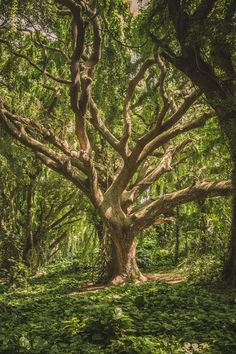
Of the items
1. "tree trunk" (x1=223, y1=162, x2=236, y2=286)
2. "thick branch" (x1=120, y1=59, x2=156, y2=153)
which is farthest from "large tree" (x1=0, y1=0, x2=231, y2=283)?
"tree trunk" (x1=223, y1=162, x2=236, y2=286)

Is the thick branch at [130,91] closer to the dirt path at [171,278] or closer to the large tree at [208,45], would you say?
the large tree at [208,45]

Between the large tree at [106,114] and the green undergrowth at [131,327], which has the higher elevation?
the large tree at [106,114]

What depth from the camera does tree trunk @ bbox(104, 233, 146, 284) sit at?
10.7m

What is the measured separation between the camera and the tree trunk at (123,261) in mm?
10727

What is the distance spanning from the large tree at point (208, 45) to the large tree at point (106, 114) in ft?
5.21

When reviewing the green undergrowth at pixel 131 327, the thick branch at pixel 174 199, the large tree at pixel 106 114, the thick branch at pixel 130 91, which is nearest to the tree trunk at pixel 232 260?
the green undergrowth at pixel 131 327

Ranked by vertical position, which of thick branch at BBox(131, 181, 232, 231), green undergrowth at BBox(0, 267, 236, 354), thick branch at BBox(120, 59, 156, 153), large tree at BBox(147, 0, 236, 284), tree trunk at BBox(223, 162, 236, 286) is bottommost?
green undergrowth at BBox(0, 267, 236, 354)

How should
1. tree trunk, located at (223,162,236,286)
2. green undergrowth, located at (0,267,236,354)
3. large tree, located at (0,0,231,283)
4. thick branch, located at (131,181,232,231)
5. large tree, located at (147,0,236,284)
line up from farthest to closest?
thick branch, located at (131,181,232,231) < large tree, located at (0,0,231,283) < tree trunk, located at (223,162,236,286) < large tree, located at (147,0,236,284) < green undergrowth, located at (0,267,236,354)

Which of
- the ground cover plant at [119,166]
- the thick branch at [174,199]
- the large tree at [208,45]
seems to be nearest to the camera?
the ground cover plant at [119,166]

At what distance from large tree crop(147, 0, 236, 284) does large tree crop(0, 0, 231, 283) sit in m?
1.59

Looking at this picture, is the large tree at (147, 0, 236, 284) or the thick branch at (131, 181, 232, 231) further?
the thick branch at (131, 181, 232, 231)

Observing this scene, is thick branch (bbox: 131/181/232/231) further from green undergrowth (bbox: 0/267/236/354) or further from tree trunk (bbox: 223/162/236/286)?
green undergrowth (bbox: 0/267/236/354)

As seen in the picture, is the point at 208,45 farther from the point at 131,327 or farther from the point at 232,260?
the point at 131,327

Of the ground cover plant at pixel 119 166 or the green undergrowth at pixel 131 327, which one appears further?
the ground cover plant at pixel 119 166
